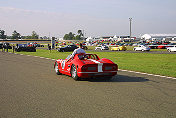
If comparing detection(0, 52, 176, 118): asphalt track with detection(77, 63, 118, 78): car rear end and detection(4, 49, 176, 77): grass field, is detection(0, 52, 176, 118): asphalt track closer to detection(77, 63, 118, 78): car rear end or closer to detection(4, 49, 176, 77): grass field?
detection(77, 63, 118, 78): car rear end

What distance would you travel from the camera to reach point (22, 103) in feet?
19.0

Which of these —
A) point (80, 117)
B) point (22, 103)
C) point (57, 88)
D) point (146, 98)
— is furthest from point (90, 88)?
point (80, 117)

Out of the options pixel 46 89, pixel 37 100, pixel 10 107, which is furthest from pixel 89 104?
pixel 46 89

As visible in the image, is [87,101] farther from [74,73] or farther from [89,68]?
[74,73]

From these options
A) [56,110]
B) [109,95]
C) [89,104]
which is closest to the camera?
[56,110]

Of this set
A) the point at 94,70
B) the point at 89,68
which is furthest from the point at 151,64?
the point at 89,68

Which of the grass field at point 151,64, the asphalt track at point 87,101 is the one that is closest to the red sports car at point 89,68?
the asphalt track at point 87,101

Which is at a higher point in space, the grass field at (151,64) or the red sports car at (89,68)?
the red sports car at (89,68)

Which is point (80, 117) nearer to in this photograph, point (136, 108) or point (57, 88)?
point (136, 108)

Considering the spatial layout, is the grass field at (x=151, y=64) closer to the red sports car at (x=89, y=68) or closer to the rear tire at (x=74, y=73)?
the red sports car at (x=89, y=68)

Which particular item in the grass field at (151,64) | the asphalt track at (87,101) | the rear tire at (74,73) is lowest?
the asphalt track at (87,101)

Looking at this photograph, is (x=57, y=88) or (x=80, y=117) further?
(x=57, y=88)

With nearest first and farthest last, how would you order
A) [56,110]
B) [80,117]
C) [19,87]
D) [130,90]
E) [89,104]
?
[80,117] < [56,110] < [89,104] < [130,90] < [19,87]

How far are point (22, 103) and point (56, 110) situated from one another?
1.09m
